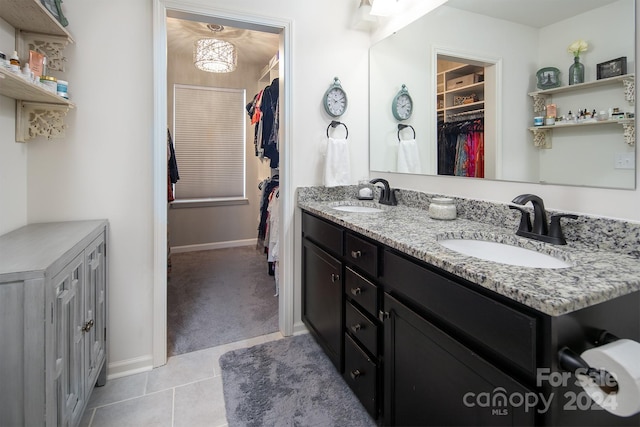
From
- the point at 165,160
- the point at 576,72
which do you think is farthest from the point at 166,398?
the point at 576,72

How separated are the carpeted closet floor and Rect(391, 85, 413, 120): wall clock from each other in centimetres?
169

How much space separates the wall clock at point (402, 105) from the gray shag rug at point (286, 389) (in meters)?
1.59

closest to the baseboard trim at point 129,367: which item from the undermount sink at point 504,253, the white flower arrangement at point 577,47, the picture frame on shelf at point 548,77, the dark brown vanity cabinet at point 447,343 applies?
the dark brown vanity cabinet at point 447,343

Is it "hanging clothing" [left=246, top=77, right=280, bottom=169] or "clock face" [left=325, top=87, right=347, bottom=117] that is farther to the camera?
"hanging clothing" [left=246, top=77, right=280, bottom=169]

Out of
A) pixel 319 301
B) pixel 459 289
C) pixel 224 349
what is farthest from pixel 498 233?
pixel 224 349

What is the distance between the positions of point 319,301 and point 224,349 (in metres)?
0.70

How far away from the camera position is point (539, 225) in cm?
122

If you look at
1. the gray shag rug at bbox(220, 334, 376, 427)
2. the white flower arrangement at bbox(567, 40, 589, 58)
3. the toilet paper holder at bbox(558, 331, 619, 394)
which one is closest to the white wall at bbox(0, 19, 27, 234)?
the gray shag rug at bbox(220, 334, 376, 427)

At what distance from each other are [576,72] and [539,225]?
549 millimetres

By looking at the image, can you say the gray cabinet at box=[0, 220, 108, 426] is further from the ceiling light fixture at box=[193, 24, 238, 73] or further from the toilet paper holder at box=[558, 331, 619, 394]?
the ceiling light fixture at box=[193, 24, 238, 73]

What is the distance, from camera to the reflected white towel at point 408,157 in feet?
6.83

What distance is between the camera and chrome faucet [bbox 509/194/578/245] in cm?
117

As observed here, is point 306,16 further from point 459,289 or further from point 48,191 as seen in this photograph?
point 459,289

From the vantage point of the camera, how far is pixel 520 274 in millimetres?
826
